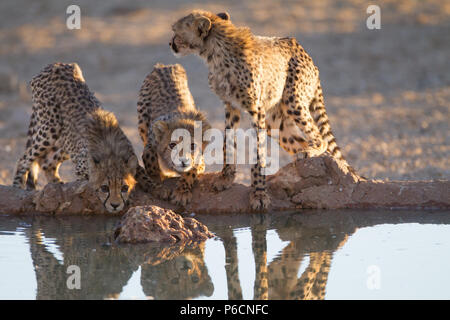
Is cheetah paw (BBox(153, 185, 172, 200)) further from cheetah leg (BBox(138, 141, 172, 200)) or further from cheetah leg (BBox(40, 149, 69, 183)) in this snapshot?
cheetah leg (BBox(40, 149, 69, 183))

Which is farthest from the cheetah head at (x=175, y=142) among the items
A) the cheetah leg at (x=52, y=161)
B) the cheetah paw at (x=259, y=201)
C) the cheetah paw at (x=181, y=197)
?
the cheetah leg at (x=52, y=161)

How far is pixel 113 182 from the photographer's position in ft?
19.9

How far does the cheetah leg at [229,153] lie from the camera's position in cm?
666

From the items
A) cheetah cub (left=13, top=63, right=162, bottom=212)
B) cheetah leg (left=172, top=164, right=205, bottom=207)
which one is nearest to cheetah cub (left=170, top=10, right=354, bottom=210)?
cheetah leg (left=172, top=164, right=205, bottom=207)

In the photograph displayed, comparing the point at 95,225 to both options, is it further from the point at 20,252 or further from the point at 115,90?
the point at 115,90

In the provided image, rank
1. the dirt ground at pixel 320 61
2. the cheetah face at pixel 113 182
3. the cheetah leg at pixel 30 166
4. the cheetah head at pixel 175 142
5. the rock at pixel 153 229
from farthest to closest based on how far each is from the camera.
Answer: the dirt ground at pixel 320 61 < the cheetah leg at pixel 30 166 < the cheetah head at pixel 175 142 < the cheetah face at pixel 113 182 < the rock at pixel 153 229

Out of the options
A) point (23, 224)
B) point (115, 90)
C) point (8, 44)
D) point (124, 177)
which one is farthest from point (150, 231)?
point (8, 44)

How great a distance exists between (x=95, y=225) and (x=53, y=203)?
513 millimetres

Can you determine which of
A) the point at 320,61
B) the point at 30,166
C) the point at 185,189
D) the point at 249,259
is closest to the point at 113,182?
the point at 185,189

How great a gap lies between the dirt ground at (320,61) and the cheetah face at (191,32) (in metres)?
2.24

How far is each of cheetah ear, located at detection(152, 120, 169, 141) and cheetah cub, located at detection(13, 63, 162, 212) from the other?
0.97 ft

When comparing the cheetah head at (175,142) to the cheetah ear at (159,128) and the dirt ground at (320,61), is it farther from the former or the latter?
the dirt ground at (320,61)

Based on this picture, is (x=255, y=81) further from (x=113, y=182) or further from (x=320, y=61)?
(x=320, y=61)

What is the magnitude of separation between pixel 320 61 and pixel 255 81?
936 cm
